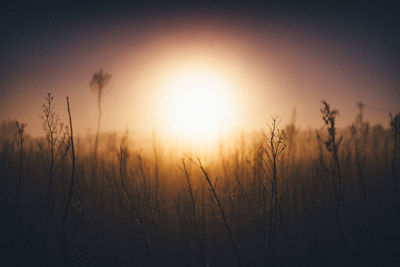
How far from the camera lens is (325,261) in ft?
8.80

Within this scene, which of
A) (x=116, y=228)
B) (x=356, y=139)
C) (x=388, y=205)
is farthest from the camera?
(x=388, y=205)

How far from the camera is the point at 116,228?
334 centimetres

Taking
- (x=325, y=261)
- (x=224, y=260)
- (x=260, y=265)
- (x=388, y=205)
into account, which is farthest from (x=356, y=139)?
(x=224, y=260)

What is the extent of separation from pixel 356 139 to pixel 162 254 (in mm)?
4604

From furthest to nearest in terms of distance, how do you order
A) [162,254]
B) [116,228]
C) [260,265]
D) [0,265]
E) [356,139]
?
[356,139] < [116,228] < [162,254] < [260,265] < [0,265]

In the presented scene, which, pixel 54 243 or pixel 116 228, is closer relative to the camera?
pixel 54 243

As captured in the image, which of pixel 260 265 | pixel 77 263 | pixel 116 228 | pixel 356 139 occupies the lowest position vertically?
pixel 260 265

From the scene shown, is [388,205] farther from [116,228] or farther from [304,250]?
A: [116,228]

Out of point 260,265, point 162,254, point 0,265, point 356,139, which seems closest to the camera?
point 0,265

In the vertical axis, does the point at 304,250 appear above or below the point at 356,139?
below

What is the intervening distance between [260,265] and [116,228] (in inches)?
110

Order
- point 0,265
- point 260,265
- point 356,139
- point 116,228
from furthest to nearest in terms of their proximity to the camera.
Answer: point 356,139
point 116,228
point 260,265
point 0,265

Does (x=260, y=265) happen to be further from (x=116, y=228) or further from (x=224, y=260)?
(x=116, y=228)

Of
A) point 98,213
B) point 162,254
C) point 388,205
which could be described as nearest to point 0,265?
point 98,213
